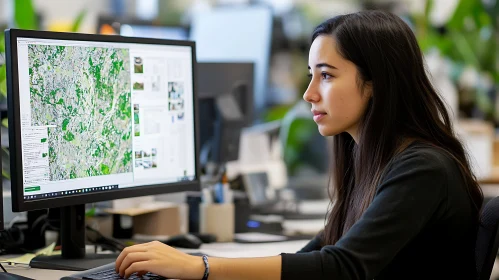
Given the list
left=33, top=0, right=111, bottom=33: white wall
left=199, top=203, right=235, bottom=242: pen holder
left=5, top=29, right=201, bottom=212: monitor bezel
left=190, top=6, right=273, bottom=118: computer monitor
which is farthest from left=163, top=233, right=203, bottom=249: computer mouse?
left=33, top=0, right=111, bottom=33: white wall

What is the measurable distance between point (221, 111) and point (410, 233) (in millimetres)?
1126

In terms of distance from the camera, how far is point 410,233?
125 cm

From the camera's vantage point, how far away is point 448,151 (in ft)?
4.47

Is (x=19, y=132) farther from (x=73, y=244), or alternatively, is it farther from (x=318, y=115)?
(x=318, y=115)

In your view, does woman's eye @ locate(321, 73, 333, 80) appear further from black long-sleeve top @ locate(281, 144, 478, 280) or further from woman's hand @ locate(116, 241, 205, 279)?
woman's hand @ locate(116, 241, 205, 279)

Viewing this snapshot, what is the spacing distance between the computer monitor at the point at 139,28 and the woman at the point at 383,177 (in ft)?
3.95

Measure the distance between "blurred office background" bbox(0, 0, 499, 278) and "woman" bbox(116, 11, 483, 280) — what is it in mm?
173

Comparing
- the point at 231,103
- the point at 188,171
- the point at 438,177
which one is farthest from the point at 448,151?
the point at 231,103

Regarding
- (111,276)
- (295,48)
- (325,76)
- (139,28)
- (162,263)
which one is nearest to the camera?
(162,263)

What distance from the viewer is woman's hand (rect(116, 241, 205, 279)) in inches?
47.7

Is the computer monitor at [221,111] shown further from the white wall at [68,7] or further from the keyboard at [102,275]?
the white wall at [68,7]

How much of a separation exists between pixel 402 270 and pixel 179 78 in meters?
0.69

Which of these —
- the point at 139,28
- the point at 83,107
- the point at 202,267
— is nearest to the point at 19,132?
the point at 83,107

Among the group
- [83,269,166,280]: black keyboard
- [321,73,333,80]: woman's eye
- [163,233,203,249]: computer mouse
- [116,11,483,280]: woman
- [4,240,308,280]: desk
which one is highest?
[321,73,333,80]: woman's eye
